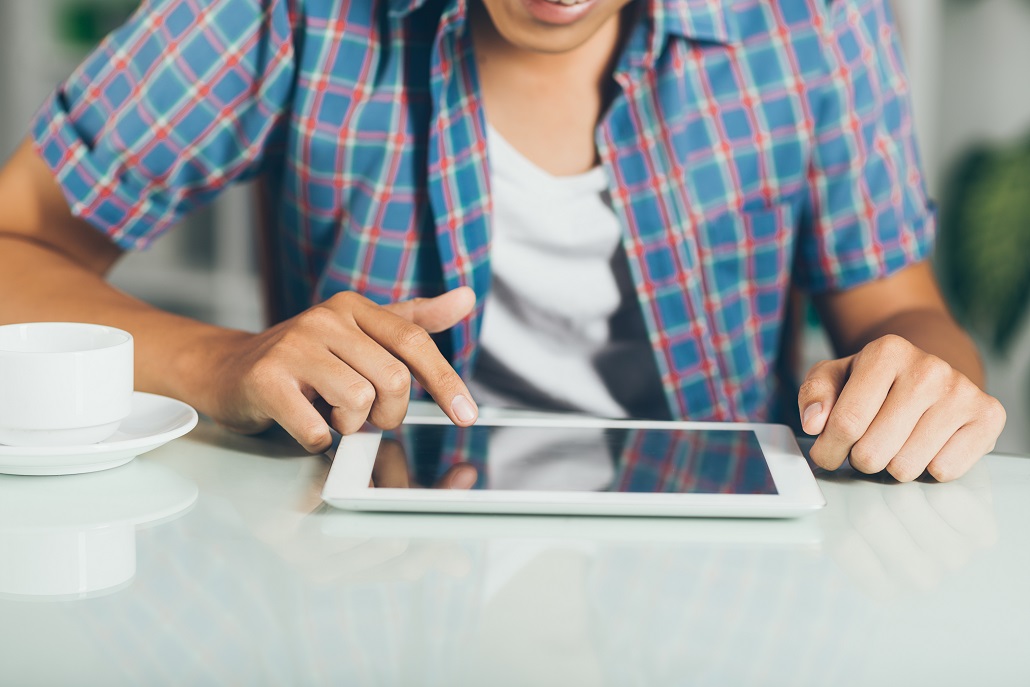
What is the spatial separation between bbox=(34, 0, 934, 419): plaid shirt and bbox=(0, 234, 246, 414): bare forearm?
0.07 m

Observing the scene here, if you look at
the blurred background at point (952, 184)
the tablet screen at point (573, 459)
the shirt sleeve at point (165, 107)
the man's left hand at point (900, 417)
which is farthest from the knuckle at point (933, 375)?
the blurred background at point (952, 184)

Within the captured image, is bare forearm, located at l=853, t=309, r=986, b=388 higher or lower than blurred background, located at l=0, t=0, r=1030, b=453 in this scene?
higher

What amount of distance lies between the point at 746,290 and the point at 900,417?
18.6 inches

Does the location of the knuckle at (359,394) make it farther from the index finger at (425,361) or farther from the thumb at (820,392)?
the thumb at (820,392)

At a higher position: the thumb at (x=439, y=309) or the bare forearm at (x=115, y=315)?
the thumb at (x=439, y=309)

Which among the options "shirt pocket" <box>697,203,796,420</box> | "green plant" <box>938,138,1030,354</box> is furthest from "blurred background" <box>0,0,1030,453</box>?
"shirt pocket" <box>697,203,796,420</box>

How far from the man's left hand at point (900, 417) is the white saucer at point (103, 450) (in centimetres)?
40

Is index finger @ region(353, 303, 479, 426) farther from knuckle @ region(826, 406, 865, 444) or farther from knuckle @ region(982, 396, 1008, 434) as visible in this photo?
knuckle @ region(982, 396, 1008, 434)

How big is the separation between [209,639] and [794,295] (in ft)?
2.99

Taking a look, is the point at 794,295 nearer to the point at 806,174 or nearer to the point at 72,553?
the point at 806,174

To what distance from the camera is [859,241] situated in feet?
3.60

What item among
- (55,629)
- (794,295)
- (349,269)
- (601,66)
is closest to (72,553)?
(55,629)

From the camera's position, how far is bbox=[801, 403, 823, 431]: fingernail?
2.20ft

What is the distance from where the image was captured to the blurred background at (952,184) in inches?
83.4
